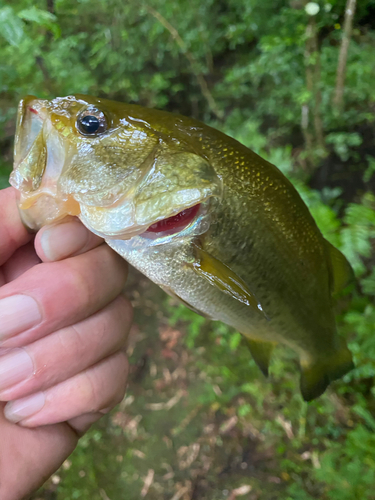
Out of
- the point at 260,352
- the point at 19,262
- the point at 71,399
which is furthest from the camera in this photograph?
the point at 260,352

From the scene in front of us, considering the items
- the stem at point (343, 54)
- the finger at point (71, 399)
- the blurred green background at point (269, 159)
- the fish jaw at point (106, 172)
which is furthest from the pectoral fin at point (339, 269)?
the stem at point (343, 54)

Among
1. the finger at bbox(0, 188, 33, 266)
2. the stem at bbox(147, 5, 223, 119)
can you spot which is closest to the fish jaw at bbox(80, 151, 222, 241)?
the finger at bbox(0, 188, 33, 266)

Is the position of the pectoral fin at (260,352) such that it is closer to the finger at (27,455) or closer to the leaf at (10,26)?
the finger at (27,455)

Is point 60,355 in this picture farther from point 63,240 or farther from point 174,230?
point 174,230

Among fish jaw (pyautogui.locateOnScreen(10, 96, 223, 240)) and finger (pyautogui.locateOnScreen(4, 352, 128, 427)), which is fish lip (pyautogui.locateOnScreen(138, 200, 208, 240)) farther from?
finger (pyautogui.locateOnScreen(4, 352, 128, 427))

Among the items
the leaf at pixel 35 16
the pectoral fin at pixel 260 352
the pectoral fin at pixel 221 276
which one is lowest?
the pectoral fin at pixel 260 352

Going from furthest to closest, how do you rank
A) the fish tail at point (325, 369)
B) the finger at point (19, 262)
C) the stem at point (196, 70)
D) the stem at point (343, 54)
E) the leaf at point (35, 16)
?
1. the stem at point (196, 70)
2. the stem at point (343, 54)
3. the fish tail at point (325, 369)
4. the leaf at point (35, 16)
5. the finger at point (19, 262)

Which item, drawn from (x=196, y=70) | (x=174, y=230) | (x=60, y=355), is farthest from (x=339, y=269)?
(x=196, y=70)
